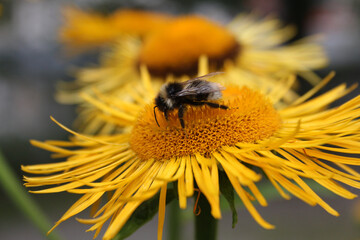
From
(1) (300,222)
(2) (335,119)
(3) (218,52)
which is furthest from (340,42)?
(2) (335,119)

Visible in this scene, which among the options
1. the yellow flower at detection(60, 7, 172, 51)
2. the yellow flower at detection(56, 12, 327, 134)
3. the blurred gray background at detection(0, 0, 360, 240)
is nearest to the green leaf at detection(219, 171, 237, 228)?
the yellow flower at detection(56, 12, 327, 134)

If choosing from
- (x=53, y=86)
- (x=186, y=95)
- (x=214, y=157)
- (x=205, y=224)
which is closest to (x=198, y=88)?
(x=186, y=95)

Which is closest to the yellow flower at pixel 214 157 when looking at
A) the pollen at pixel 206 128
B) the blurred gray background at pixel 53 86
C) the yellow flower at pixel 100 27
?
the pollen at pixel 206 128

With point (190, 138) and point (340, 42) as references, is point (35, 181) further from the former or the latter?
→ point (340, 42)

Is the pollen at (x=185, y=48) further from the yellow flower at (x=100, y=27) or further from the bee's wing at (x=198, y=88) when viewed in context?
the bee's wing at (x=198, y=88)

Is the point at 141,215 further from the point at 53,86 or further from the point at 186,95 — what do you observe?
the point at 53,86

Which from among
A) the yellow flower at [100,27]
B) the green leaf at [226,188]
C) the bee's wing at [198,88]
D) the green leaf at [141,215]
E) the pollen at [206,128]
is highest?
the yellow flower at [100,27]
